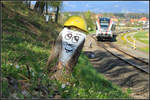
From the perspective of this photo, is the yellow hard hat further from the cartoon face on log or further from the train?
the train

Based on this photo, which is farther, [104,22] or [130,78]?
[104,22]

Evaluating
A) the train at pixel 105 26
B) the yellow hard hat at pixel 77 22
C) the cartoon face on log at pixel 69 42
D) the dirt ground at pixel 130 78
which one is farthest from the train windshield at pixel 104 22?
the cartoon face on log at pixel 69 42

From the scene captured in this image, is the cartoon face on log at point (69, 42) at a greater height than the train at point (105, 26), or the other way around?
the train at point (105, 26)

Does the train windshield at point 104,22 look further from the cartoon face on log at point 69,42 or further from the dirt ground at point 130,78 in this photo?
the cartoon face on log at point 69,42

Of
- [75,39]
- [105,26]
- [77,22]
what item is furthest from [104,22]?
[75,39]

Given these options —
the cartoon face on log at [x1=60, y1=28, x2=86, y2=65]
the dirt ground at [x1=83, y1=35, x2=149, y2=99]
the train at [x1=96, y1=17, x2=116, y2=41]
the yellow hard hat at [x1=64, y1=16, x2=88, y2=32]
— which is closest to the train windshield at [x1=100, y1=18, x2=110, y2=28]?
the train at [x1=96, y1=17, x2=116, y2=41]

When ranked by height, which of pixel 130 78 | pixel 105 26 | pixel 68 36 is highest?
pixel 105 26

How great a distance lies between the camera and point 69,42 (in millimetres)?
5207

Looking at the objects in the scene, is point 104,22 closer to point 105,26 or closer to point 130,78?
point 105,26

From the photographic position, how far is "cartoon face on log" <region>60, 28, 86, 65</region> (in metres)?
5.19

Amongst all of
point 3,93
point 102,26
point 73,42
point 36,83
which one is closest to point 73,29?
point 73,42

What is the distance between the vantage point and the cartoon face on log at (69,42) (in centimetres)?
519

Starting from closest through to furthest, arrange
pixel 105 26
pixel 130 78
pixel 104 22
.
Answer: pixel 130 78
pixel 104 22
pixel 105 26

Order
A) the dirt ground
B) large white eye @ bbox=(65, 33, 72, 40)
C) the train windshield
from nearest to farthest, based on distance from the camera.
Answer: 1. large white eye @ bbox=(65, 33, 72, 40)
2. the dirt ground
3. the train windshield
